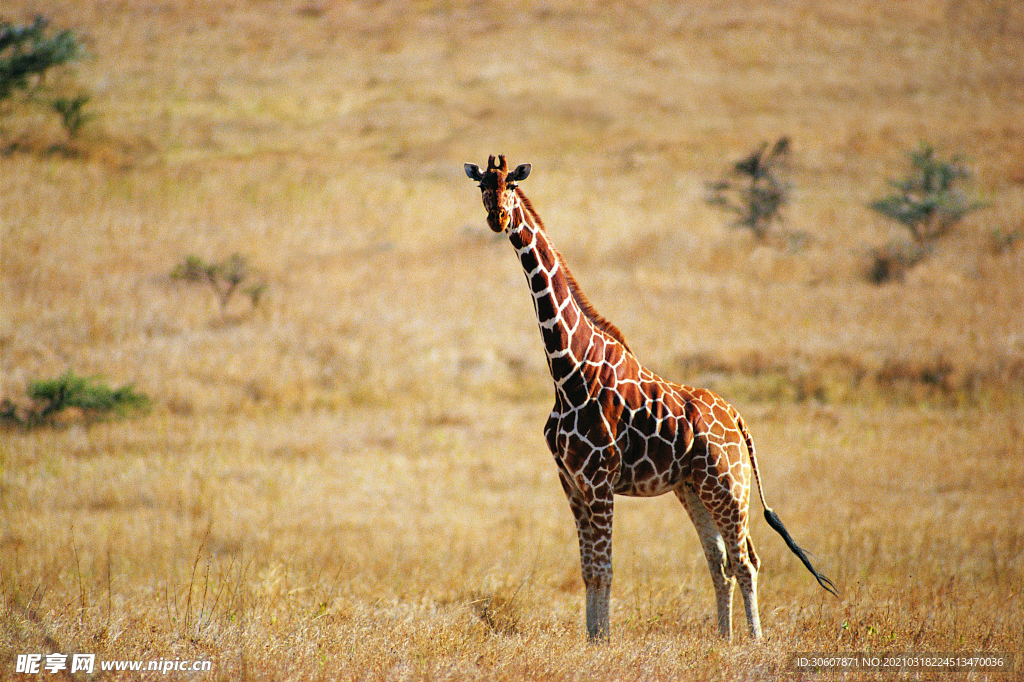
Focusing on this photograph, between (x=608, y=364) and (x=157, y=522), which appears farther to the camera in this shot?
(x=157, y=522)

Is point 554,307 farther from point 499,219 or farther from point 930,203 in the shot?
point 930,203

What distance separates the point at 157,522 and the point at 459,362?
10160 millimetres

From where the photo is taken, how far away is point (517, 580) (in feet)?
27.1

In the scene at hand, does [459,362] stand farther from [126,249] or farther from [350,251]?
[126,249]

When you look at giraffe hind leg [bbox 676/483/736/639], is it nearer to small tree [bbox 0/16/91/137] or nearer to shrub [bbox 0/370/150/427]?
shrub [bbox 0/370/150/427]

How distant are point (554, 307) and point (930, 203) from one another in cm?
3048

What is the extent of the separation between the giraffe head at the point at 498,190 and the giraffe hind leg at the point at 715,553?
2.87 m

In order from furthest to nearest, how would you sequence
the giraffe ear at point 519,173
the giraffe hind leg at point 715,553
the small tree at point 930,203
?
1. the small tree at point 930,203
2. the giraffe hind leg at point 715,553
3. the giraffe ear at point 519,173

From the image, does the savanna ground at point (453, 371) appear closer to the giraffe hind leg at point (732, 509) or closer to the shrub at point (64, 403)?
the shrub at point (64, 403)

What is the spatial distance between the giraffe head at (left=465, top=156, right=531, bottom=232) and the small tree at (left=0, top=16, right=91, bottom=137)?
39.4 m

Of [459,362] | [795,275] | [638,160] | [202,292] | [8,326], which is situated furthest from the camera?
[638,160]

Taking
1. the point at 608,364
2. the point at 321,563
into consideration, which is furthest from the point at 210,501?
the point at 608,364

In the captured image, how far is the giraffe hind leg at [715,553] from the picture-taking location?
22.0ft

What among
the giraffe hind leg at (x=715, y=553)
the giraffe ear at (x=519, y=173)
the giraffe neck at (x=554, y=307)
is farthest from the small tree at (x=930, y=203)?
the giraffe ear at (x=519, y=173)
